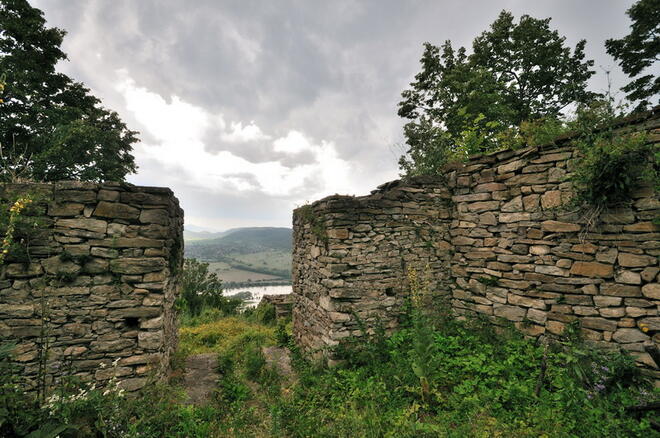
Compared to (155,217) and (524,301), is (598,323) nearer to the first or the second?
(524,301)

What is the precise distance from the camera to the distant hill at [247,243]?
10149 cm

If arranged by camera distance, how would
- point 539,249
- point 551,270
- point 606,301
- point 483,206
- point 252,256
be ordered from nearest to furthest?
point 606,301, point 551,270, point 539,249, point 483,206, point 252,256

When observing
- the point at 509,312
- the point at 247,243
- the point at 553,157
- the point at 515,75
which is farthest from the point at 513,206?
the point at 247,243

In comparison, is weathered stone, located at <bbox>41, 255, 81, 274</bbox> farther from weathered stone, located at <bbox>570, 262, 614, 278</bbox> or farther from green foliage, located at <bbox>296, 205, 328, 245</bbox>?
weathered stone, located at <bbox>570, 262, 614, 278</bbox>

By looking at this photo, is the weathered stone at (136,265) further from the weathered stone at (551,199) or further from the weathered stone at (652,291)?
the weathered stone at (652,291)

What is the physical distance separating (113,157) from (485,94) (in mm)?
21572

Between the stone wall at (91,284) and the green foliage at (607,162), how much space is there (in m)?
6.01

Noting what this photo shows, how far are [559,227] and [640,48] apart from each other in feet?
48.9

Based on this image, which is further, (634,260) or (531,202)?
(531,202)

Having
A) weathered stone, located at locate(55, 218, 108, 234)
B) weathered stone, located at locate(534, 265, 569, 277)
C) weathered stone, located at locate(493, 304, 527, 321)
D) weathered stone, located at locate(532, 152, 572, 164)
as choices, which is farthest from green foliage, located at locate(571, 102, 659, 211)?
weathered stone, located at locate(55, 218, 108, 234)

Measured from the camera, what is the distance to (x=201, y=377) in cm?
461

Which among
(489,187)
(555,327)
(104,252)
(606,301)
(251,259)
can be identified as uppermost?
(489,187)

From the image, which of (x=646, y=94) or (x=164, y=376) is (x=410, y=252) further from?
(x=646, y=94)

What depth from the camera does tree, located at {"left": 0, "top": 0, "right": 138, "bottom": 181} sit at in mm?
11648
